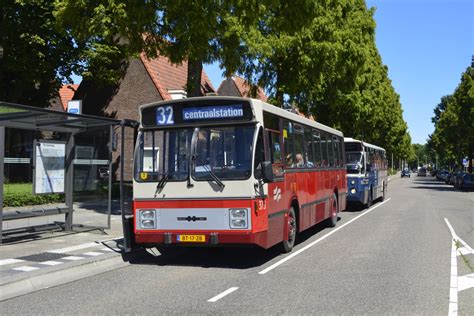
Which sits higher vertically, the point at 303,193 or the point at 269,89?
the point at 269,89

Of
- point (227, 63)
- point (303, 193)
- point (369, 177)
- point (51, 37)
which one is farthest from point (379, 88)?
point (303, 193)

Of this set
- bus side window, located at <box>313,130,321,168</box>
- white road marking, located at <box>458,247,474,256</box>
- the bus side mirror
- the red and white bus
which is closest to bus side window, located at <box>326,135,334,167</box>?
bus side window, located at <box>313,130,321,168</box>

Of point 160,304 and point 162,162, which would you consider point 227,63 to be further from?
point 160,304

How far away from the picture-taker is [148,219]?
9.10m

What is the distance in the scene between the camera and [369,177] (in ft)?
72.3

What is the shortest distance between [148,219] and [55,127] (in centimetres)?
438

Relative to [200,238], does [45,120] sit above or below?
above

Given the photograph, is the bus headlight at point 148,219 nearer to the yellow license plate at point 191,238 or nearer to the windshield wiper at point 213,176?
the yellow license plate at point 191,238

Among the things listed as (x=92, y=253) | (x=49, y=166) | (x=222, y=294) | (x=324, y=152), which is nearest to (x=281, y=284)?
(x=222, y=294)

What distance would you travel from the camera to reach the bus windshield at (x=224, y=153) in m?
8.62

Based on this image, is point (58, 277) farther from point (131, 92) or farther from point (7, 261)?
point (131, 92)

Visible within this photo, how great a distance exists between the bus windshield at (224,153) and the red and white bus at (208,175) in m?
0.02

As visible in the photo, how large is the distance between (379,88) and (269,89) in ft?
71.6

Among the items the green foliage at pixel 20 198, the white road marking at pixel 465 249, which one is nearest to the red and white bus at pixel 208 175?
the white road marking at pixel 465 249
